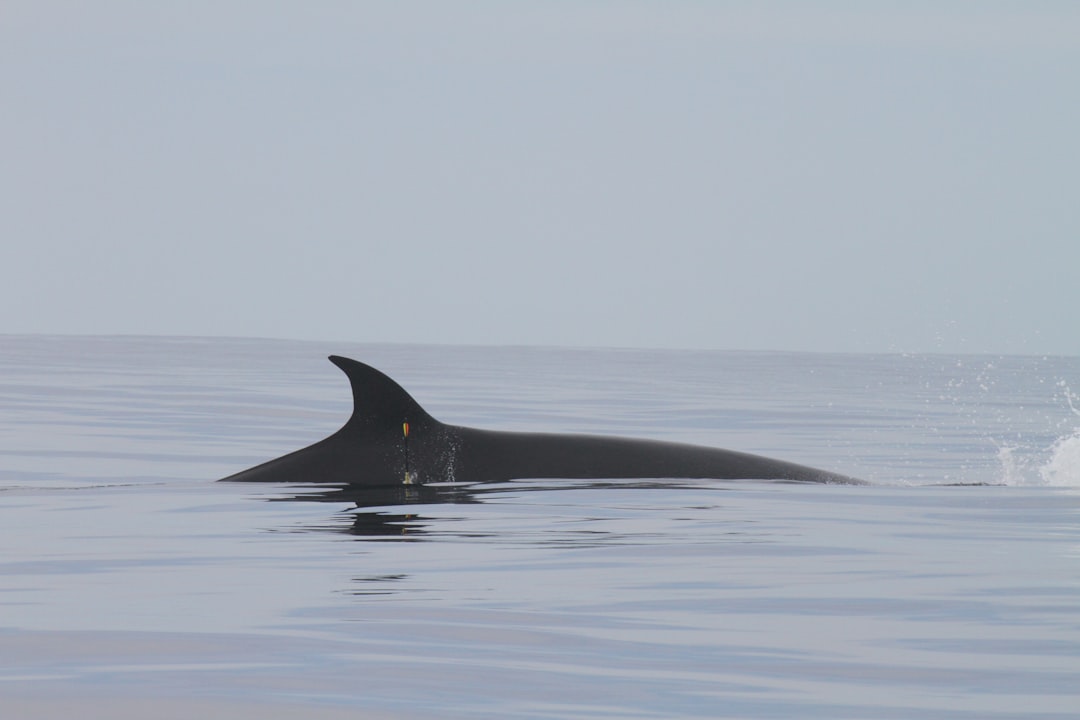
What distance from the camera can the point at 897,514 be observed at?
13.9 m

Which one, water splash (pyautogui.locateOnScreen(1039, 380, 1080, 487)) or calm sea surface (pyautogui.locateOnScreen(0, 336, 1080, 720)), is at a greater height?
water splash (pyautogui.locateOnScreen(1039, 380, 1080, 487))

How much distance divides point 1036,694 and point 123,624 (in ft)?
13.1

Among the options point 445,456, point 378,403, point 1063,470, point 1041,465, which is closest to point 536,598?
point 378,403

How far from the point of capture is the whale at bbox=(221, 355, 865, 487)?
14500 millimetres

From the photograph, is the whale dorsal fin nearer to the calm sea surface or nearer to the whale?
the whale

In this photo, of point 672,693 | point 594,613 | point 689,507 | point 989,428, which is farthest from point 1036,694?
point 989,428

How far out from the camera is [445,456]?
14.9m

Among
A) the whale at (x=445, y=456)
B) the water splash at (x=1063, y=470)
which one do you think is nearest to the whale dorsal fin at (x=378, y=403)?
the whale at (x=445, y=456)

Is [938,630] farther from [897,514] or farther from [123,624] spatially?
[897,514]

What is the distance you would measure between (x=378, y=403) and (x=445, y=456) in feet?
2.71

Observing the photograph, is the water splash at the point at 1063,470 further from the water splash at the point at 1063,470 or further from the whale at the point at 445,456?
the whale at the point at 445,456

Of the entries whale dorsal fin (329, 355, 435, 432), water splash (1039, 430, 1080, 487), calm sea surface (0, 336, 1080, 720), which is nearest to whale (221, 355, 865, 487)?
whale dorsal fin (329, 355, 435, 432)

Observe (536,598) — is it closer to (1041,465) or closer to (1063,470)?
(1063,470)

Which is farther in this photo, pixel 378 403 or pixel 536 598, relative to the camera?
pixel 378 403
